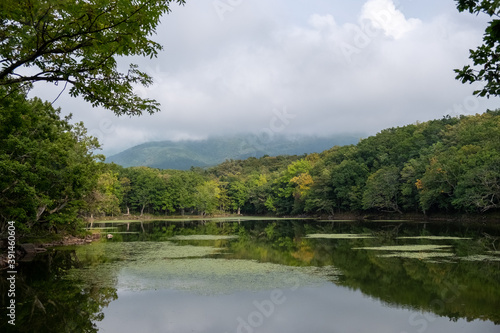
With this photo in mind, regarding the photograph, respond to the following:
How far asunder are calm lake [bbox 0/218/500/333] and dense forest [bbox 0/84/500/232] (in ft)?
15.5

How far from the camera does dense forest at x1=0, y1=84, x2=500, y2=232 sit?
63.5 feet

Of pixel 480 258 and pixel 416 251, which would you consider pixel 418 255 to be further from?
pixel 480 258

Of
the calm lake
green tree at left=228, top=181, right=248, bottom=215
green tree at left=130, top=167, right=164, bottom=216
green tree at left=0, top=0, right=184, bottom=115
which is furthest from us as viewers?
green tree at left=228, top=181, right=248, bottom=215

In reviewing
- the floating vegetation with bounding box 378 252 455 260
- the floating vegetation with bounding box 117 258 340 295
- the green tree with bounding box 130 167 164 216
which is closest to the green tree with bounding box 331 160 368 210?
the green tree with bounding box 130 167 164 216

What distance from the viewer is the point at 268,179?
361 feet

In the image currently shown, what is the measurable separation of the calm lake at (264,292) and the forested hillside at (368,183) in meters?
17.7

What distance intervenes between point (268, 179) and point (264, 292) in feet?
315

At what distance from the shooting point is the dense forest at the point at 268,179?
19.4m

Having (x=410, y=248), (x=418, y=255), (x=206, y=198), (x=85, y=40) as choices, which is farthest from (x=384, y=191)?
(x=85, y=40)

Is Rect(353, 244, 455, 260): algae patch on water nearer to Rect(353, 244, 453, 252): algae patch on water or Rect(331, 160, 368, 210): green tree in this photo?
Rect(353, 244, 453, 252): algae patch on water

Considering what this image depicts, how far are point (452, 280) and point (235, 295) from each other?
28.2 feet

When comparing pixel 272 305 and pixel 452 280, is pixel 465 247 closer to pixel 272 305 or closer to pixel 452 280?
pixel 452 280

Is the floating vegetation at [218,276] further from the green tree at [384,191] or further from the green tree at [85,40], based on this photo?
the green tree at [384,191]

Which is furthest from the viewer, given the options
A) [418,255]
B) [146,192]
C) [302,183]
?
[146,192]
